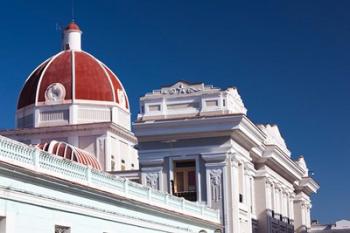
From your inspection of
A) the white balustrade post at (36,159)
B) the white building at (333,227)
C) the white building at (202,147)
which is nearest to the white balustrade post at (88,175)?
the white balustrade post at (36,159)

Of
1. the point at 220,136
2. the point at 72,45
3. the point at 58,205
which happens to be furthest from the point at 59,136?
the point at 58,205

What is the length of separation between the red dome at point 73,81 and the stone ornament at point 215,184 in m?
25.4

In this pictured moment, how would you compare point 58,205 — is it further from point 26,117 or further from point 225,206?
point 26,117

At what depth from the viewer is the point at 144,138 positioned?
1671 inches

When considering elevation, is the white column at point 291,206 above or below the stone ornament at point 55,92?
below

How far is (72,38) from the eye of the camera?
70000mm

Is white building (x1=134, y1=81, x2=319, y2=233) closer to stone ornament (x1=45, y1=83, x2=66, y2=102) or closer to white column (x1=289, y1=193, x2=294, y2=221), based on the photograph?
white column (x1=289, y1=193, x2=294, y2=221)

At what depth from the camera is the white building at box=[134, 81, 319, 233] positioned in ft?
134

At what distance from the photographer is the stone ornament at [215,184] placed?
133ft

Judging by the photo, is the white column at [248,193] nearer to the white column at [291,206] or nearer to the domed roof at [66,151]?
the domed roof at [66,151]

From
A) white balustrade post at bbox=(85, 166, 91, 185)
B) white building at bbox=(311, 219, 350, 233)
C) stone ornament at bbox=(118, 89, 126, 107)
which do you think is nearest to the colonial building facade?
white balustrade post at bbox=(85, 166, 91, 185)

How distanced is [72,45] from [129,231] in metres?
44.5

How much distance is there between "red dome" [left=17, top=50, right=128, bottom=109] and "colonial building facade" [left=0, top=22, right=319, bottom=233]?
0.28 ft

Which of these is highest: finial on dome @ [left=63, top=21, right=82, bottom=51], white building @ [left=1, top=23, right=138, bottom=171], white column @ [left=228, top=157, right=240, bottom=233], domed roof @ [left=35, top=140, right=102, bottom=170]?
finial on dome @ [left=63, top=21, right=82, bottom=51]
